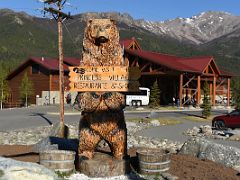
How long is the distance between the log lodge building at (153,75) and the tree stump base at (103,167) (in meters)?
30.1

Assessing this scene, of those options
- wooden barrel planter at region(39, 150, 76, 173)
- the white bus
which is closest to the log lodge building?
the white bus

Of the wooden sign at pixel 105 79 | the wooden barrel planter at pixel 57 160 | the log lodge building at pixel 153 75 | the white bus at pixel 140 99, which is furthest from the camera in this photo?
the white bus at pixel 140 99

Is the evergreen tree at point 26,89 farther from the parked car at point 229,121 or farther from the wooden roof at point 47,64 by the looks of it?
the parked car at point 229,121

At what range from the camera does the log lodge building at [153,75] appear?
4059cm

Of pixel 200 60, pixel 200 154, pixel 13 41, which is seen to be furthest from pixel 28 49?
pixel 200 154

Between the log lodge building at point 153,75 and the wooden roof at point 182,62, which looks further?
the log lodge building at point 153,75

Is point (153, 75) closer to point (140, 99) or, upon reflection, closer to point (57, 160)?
point (140, 99)

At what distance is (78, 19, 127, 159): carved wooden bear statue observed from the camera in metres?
8.22

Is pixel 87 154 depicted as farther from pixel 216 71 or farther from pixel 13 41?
pixel 13 41

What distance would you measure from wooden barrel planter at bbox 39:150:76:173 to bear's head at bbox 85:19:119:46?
2.23 meters

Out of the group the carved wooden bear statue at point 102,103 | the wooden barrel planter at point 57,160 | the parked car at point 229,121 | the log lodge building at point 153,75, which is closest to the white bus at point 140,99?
the log lodge building at point 153,75

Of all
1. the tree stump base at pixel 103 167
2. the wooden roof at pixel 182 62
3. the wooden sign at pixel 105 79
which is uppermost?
the wooden roof at pixel 182 62

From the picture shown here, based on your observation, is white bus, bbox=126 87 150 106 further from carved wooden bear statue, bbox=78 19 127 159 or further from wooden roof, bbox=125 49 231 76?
carved wooden bear statue, bbox=78 19 127 159

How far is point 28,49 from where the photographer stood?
→ 436ft
